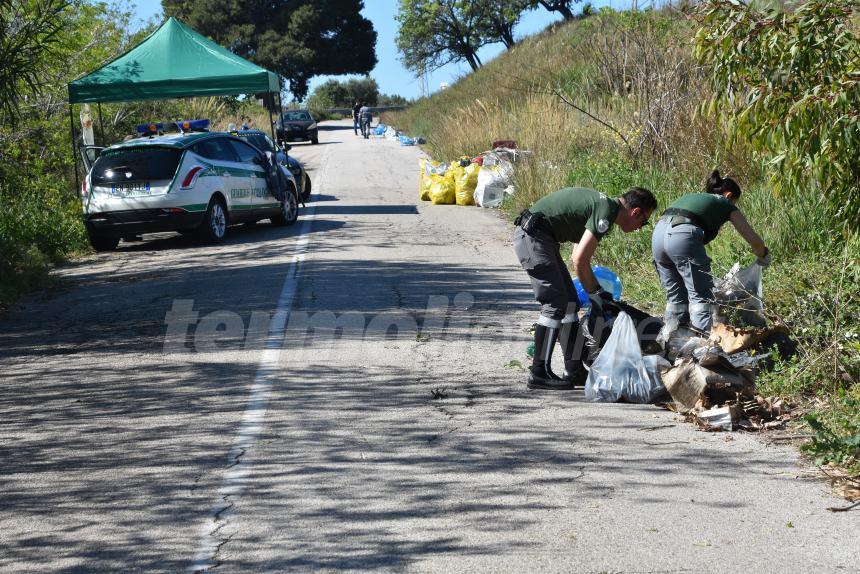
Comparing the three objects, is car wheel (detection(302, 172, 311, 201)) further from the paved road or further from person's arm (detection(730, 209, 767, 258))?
person's arm (detection(730, 209, 767, 258))

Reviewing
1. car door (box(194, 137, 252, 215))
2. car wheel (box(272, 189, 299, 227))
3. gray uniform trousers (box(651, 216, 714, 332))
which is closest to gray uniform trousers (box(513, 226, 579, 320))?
gray uniform trousers (box(651, 216, 714, 332))

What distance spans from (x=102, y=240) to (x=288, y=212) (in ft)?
11.3

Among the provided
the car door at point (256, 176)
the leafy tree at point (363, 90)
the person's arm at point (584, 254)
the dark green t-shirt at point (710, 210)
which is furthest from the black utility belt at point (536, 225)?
the leafy tree at point (363, 90)

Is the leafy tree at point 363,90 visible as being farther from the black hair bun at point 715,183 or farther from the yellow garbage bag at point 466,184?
the black hair bun at point 715,183

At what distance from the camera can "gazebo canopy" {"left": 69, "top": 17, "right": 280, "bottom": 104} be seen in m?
18.2

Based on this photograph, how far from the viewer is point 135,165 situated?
630 inches

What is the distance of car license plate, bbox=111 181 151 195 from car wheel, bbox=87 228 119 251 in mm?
811

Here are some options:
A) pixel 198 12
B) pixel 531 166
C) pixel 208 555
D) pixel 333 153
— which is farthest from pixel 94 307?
pixel 198 12

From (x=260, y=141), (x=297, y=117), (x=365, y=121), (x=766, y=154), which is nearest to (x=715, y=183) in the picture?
(x=766, y=154)

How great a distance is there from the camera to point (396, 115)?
64.4 meters

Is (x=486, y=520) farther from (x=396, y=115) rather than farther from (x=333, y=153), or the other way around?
(x=396, y=115)

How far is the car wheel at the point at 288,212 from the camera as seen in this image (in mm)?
18406

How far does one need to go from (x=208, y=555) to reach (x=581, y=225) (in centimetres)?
367

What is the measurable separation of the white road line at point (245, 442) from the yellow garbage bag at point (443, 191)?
10.3 metres
